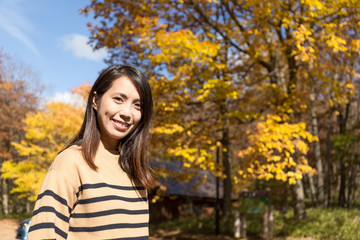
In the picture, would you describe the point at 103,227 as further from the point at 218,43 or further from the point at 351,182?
the point at 351,182

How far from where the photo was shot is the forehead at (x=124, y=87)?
6.06 feet

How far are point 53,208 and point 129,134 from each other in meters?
0.71

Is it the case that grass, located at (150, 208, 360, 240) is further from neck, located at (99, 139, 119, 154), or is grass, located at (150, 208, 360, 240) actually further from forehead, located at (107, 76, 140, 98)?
forehead, located at (107, 76, 140, 98)

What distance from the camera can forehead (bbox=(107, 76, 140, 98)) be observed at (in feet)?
6.06

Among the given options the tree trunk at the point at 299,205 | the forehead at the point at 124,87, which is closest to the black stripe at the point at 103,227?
the forehead at the point at 124,87

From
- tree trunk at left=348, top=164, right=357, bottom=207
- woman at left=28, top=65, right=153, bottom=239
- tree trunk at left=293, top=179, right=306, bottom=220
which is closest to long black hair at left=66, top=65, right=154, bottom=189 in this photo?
woman at left=28, top=65, right=153, bottom=239

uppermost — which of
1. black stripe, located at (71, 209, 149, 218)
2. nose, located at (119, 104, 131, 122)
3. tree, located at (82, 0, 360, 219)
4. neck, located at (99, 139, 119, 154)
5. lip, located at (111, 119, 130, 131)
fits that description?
tree, located at (82, 0, 360, 219)

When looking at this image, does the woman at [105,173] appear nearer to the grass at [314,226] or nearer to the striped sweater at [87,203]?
the striped sweater at [87,203]

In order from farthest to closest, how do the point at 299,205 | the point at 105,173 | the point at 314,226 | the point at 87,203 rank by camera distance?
the point at 299,205 → the point at 314,226 → the point at 105,173 → the point at 87,203

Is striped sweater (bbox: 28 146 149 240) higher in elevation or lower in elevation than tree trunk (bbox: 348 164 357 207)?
higher

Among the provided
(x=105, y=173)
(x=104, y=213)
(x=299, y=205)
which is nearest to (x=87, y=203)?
(x=104, y=213)

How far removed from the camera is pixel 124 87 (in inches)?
73.0

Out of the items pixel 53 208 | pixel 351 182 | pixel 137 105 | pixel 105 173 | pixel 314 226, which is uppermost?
pixel 137 105

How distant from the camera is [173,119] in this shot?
11172mm
